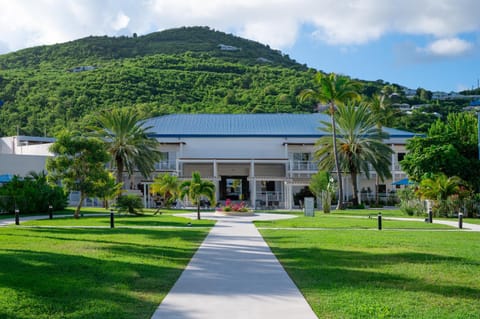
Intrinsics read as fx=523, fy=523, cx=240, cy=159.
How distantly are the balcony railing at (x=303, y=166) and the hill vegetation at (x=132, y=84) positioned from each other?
2080 cm

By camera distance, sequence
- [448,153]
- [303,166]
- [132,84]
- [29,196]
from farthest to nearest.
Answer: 1. [132,84]
2. [303,166]
3. [448,153]
4. [29,196]

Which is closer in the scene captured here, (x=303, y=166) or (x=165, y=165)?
(x=165, y=165)

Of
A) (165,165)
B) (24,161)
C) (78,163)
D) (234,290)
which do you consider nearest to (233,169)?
(165,165)

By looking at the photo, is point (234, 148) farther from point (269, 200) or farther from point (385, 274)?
point (385, 274)

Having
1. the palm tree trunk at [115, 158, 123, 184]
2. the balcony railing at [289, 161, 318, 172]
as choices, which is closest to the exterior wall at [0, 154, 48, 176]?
the palm tree trunk at [115, 158, 123, 184]

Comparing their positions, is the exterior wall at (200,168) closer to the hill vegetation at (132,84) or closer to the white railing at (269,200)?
the white railing at (269,200)

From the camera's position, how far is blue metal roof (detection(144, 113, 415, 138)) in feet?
168

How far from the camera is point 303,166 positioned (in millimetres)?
50562

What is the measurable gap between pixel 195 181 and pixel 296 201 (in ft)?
71.4

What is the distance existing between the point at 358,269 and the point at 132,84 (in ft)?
253

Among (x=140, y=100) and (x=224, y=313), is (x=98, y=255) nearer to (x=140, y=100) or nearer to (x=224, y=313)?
(x=224, y=313)

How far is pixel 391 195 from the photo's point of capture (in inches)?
1961

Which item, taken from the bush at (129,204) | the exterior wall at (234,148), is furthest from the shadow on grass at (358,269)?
the exterior wall at (234,148)

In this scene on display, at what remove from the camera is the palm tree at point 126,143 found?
43250 mm
